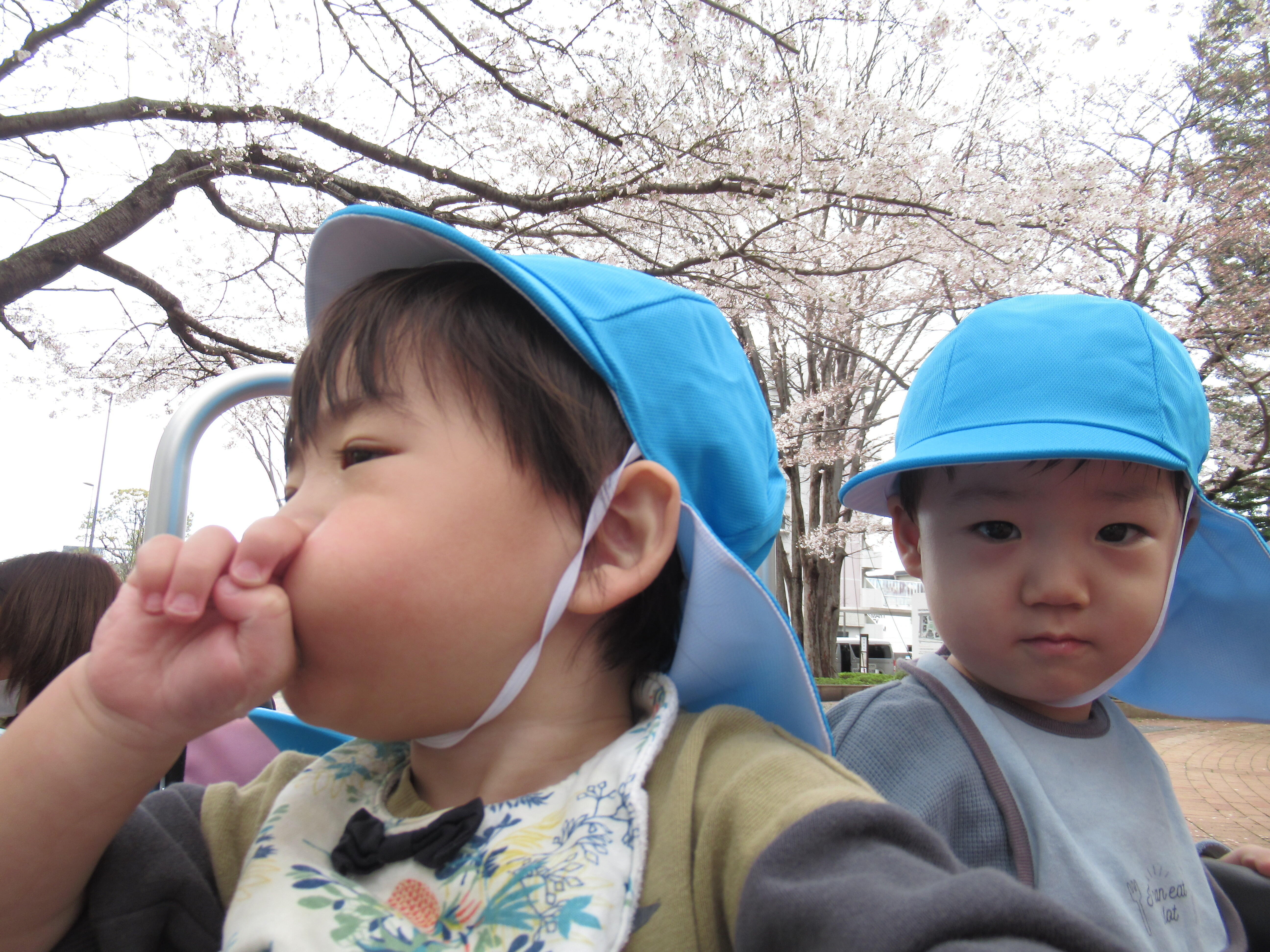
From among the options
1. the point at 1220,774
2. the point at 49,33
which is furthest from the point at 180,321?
the point at 1220,774

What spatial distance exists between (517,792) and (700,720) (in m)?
0.23

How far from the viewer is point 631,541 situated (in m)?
0.98

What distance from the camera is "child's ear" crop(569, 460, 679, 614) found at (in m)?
0.95

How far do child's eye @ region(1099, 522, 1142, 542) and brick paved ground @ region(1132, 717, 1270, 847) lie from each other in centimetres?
293

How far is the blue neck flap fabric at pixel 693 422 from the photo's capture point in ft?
3.09

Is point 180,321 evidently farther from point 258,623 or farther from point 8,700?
point 258,623

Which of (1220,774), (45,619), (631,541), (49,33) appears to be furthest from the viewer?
(1220,774)

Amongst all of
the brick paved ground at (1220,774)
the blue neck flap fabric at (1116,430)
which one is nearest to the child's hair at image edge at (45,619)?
the blue neck flap fabric at (1116,430)

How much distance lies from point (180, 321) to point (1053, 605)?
727 cm

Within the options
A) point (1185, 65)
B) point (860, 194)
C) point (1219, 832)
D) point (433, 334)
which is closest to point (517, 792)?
point (433, 334)

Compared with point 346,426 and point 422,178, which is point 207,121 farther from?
point 346,426

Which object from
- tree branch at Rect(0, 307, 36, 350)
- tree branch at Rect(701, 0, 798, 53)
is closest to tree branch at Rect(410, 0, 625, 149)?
tree branch at Rect(701, 0, 798, 53)

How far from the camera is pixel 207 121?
5.44 m

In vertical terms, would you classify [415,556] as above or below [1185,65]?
below
